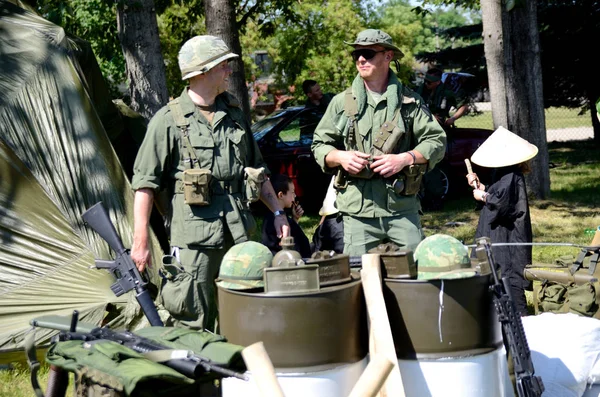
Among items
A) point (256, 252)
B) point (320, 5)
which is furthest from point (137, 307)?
point (320, 5)

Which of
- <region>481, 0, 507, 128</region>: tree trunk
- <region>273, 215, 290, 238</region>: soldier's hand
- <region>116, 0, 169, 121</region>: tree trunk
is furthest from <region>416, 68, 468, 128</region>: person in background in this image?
<region>273, 215, 290, 238</region>: soldier's hand

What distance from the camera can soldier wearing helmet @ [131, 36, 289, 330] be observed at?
184 inches

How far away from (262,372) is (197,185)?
1978 millimetres

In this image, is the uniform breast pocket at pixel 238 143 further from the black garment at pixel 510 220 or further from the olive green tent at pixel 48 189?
the black garment at pixel 510 220

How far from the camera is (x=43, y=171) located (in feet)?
18.5

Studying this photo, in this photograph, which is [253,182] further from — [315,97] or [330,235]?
Result: [315,97]

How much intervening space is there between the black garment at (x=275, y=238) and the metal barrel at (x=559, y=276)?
4.69 feet

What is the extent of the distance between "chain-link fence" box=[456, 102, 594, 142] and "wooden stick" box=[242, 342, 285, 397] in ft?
64.3

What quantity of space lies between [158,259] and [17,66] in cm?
156

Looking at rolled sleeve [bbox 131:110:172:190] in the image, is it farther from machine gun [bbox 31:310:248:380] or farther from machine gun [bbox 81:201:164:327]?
machine gun [bbox 31:310:248:380]

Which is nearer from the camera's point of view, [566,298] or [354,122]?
[354,122]

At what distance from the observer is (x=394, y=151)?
500 cm

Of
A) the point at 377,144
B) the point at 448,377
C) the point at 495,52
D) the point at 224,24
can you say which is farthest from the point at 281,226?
the point at 495,52

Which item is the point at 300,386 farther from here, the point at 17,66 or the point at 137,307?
the point at 17,66
